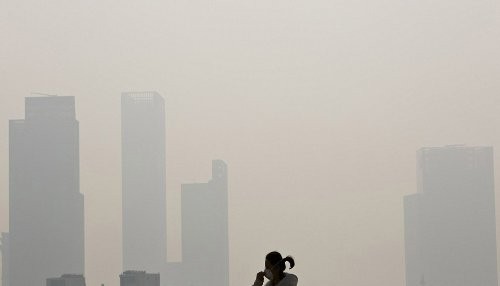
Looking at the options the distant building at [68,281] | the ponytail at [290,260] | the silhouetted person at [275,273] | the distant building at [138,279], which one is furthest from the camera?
the distant building at [68,281]

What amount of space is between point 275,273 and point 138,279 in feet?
517

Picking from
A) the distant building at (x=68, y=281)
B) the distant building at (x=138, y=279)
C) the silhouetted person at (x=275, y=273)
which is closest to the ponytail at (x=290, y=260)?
the silhouetted person at (x=275, y=273)

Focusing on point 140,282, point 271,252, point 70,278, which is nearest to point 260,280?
point 271,252

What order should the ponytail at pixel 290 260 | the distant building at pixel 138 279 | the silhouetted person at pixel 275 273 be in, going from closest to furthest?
the silhouetted person at pixel 275 273, the ponytail at pixel 290 260, the distant building at pixel 138 279

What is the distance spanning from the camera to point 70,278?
7067 inches

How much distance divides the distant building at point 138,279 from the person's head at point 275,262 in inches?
5964

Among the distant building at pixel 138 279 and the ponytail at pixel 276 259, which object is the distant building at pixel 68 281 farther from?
the ponytail at pixel 276 259

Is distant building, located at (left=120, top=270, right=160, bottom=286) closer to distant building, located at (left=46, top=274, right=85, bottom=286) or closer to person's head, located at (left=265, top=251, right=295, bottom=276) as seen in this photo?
distant building, located at (left=46, top=274, right=85, bottom=286)

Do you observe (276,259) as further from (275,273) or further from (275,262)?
(275,273)

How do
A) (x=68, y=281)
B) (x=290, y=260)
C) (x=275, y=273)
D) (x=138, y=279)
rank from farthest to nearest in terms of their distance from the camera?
1. (x=68, y=281)
2. (x=138, y=279)
3. (x=290, y=260)
4. (x=275, y=273)

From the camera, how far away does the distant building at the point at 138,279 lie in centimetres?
16000

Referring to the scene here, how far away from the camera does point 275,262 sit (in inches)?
367

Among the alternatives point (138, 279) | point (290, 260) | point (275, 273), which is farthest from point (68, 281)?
point (275, 273)

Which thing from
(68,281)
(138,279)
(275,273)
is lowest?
(68,281)
